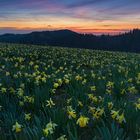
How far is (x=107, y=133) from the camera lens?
4867mm

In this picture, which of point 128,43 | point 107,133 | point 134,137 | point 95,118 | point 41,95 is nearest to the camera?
point 107,133

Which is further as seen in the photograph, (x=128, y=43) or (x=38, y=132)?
(x=128, y=43)

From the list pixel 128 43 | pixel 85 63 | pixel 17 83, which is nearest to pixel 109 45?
pixel 128 43

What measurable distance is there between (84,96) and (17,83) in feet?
A: 7.11

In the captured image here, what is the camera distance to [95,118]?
6.00 m

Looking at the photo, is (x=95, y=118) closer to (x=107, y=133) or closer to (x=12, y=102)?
(x=107, y=133)

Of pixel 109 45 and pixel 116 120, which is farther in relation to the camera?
pixel 109 45

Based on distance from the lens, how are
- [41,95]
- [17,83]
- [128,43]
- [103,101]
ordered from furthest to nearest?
[128,43] < [17,83] < [41,95] < [103,101]

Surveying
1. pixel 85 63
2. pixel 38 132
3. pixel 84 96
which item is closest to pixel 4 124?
pixel 38 132

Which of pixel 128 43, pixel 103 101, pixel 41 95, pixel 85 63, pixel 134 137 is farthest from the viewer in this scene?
pixel 128 43

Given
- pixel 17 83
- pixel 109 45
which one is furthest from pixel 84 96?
pixel 109 45

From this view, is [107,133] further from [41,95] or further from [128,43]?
[128,43]

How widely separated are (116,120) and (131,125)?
16.9 inches

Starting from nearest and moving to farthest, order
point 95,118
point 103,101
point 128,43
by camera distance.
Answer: point 95,118 → point 103,101 → point 128,43
